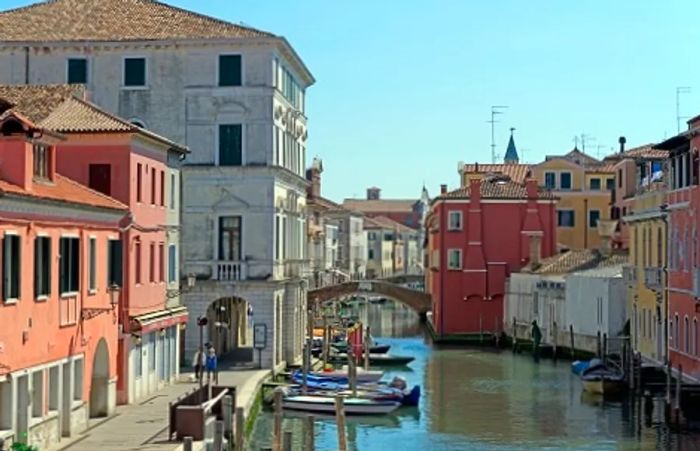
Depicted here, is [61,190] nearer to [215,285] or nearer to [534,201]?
[215,285]

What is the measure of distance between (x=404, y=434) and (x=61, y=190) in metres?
10.8

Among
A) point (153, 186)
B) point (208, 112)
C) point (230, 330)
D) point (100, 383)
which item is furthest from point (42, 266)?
point (230, 330)

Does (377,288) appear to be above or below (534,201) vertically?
below

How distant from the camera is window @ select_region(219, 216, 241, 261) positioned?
38.6 meters

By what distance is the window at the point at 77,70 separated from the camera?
38812mm

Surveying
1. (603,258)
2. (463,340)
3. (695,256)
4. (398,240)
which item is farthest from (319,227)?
(398,240)

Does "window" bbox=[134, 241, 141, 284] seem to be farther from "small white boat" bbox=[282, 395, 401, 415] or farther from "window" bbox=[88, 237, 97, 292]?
"small white boat" bbox=[282, 395, 401, 415]

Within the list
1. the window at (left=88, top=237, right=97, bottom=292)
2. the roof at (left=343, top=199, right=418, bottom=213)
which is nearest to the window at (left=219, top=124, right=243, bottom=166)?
the window at (left=88, top=237, right=97, bottom=292)

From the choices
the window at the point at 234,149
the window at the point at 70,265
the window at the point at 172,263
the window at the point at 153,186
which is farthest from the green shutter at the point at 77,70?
the window at the point at 70,265

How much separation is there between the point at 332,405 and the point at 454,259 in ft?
87.8

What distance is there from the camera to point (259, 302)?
38344mm

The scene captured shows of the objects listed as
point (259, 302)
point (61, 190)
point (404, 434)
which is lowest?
point (404, 434)

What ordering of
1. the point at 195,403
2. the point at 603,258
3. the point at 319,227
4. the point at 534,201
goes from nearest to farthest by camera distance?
the point at 195,403 < the point at 603,258 < the point at 534,201 < the point at 319,227

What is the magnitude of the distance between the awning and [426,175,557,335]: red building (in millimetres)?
26180
